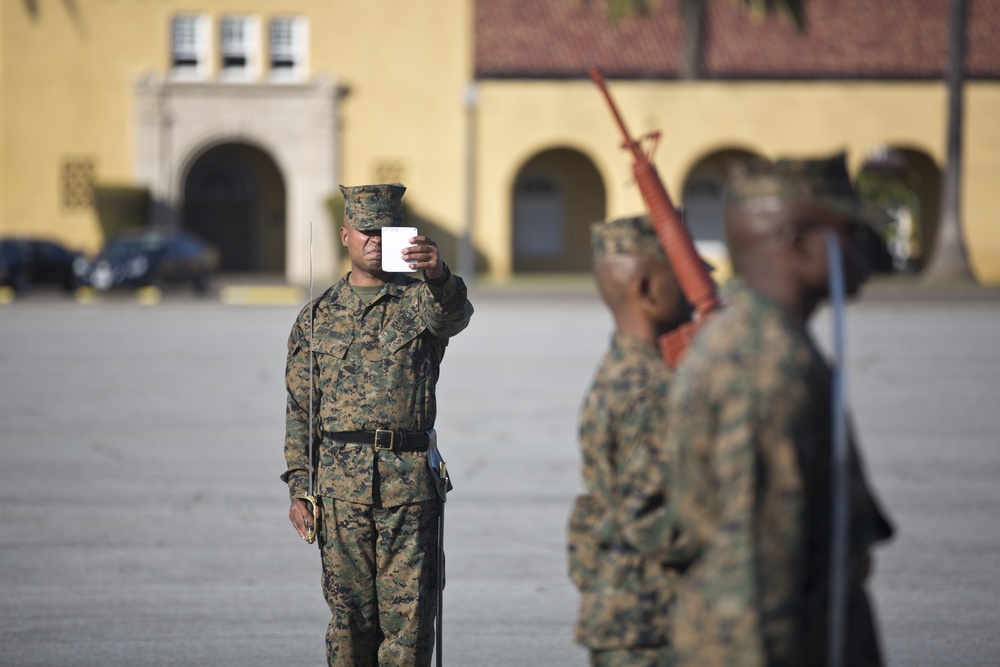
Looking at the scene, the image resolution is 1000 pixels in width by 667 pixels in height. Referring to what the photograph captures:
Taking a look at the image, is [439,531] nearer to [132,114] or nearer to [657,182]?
[657,182]

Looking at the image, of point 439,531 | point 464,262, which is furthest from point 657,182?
point 464,262

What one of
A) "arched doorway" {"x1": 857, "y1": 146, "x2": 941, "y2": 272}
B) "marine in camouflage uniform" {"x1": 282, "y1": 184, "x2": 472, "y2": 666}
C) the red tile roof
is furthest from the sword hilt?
the red tile roof

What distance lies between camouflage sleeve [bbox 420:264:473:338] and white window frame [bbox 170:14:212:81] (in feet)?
124

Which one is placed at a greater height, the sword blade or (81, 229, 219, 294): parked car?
the sword blade

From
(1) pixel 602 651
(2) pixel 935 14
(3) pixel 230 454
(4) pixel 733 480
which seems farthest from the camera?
(2) pixel 935 14

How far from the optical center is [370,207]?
5152mm

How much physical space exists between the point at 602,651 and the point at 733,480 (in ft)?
3.17

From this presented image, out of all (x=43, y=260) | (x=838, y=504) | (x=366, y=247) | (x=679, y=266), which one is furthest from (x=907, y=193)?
(x=838, y=504)

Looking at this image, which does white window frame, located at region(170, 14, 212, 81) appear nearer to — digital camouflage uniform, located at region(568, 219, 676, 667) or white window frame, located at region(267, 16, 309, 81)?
white window frame, located at region(267, 16, 309, 81)

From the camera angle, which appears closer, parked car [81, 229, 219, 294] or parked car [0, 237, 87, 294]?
parked car [81, 229, 219, 294]

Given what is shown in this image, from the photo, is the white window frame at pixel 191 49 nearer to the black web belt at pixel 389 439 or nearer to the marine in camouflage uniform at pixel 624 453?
the black web belt at pixel 389 439

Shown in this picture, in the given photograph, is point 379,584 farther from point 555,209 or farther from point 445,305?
point 555,209

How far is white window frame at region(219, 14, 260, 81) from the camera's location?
41438 millimetres

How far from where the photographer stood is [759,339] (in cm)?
293
